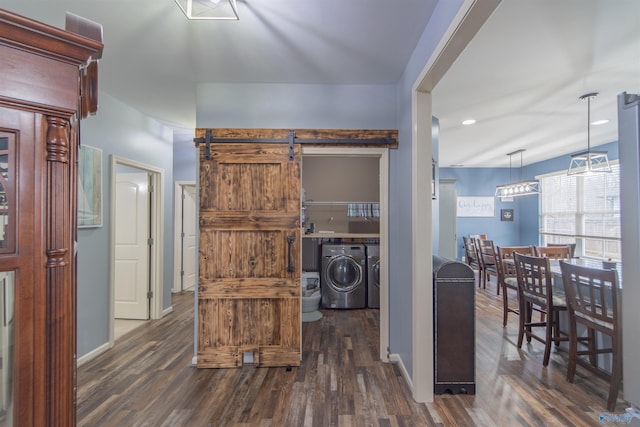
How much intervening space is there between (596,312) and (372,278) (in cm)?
256

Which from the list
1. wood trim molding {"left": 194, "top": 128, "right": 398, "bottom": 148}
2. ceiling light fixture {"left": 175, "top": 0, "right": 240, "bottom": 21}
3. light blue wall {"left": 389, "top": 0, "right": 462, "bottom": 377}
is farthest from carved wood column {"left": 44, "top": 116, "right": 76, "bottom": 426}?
wood trim molding {"left": 194, "top": 128, "right": 398, "bottom": 148}

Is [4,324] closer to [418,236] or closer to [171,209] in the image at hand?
[418,236]

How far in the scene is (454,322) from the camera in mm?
2189

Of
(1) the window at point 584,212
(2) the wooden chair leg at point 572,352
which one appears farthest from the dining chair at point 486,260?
(2) the wooden chair leg at point 572,352

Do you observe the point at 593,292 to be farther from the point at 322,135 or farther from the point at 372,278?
the point at 372,278

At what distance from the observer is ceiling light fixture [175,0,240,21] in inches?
65.3

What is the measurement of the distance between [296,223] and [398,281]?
1034 millimetres

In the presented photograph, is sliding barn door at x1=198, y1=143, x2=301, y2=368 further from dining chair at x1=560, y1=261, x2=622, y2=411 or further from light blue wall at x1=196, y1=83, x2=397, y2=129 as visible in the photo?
dining chair at x1=560, y1=261, x2=622, y2=411

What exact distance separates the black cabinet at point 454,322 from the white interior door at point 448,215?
3046 millimetres

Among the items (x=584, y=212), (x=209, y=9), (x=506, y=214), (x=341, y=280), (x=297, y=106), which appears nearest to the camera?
(x=209, y=9)

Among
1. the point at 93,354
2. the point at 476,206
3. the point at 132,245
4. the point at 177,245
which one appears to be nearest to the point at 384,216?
the point at 93,354

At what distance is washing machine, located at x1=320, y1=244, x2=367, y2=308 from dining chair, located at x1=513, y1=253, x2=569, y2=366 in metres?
1.98

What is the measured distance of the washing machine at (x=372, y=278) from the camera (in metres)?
4.36

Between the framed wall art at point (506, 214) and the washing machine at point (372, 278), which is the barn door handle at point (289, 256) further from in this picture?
the framed wall art at point (506, 214)
